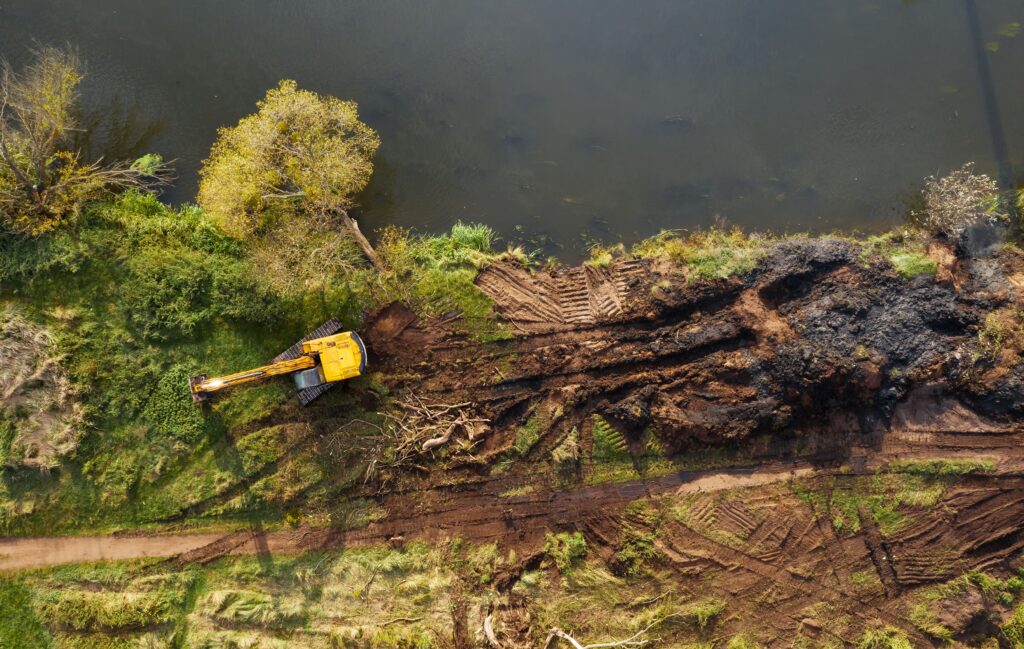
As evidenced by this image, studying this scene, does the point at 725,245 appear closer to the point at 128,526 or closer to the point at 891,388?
the point at 891,388

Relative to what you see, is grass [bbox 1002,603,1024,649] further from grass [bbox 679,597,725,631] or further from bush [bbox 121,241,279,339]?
bush [bbox 121,241,279,339]

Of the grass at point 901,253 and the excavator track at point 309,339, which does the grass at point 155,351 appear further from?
the grass at point 901,253

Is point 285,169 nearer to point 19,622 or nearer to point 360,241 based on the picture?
point 360,241

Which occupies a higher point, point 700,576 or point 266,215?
point 266,215

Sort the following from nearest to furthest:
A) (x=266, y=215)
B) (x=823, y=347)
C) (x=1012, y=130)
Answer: (x=823, y=347) → (x=266, y=215) → (x=1012, y=130)

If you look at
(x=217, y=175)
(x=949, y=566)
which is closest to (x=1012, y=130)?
(x=949, y=566)

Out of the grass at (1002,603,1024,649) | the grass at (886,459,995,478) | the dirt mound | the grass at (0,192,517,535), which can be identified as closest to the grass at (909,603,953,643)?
the grass at (1002,603,1024,649)

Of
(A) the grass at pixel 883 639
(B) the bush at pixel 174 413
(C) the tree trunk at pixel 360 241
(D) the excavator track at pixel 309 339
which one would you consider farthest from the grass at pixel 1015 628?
(B) the bush at pixel 174 413
